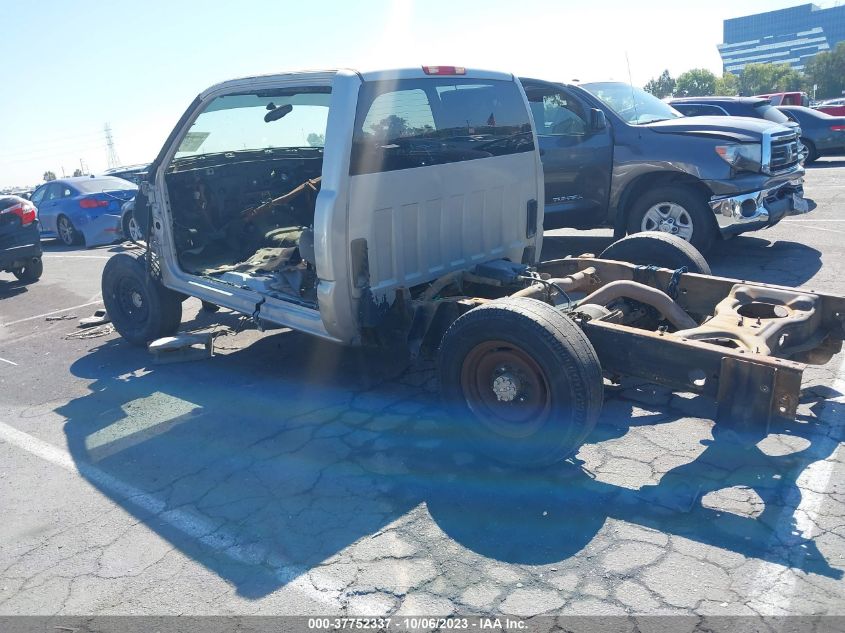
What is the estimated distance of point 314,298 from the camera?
5.09m

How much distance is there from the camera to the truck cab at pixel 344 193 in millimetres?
4270

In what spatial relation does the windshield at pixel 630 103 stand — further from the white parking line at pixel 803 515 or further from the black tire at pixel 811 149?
the black tire at pixel 811 149

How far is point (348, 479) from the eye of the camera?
3.82m

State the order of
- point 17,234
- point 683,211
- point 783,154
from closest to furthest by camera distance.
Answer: point 683,211
point 783,154
point 17,234

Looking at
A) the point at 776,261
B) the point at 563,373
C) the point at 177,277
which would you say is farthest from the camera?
the point at 776,261

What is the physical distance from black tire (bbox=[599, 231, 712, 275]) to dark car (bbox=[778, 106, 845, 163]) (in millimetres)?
14451

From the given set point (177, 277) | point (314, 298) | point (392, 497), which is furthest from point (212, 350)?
point (392, 497)

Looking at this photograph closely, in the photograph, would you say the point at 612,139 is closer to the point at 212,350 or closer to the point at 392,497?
the point at 212,350

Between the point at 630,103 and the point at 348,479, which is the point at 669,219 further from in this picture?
the point at 348,479

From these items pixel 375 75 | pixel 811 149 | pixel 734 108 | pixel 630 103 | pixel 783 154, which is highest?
pixel 375 75

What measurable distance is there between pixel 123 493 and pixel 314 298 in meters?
1.86

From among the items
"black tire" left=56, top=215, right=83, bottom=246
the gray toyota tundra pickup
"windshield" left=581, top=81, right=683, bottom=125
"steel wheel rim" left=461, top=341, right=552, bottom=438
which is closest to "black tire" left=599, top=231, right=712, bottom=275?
"steel wheel rim" left=461, top=341, right=552, bottom=438

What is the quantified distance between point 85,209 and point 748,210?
513 inches

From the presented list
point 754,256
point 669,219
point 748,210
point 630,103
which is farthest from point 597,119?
point 754,256
